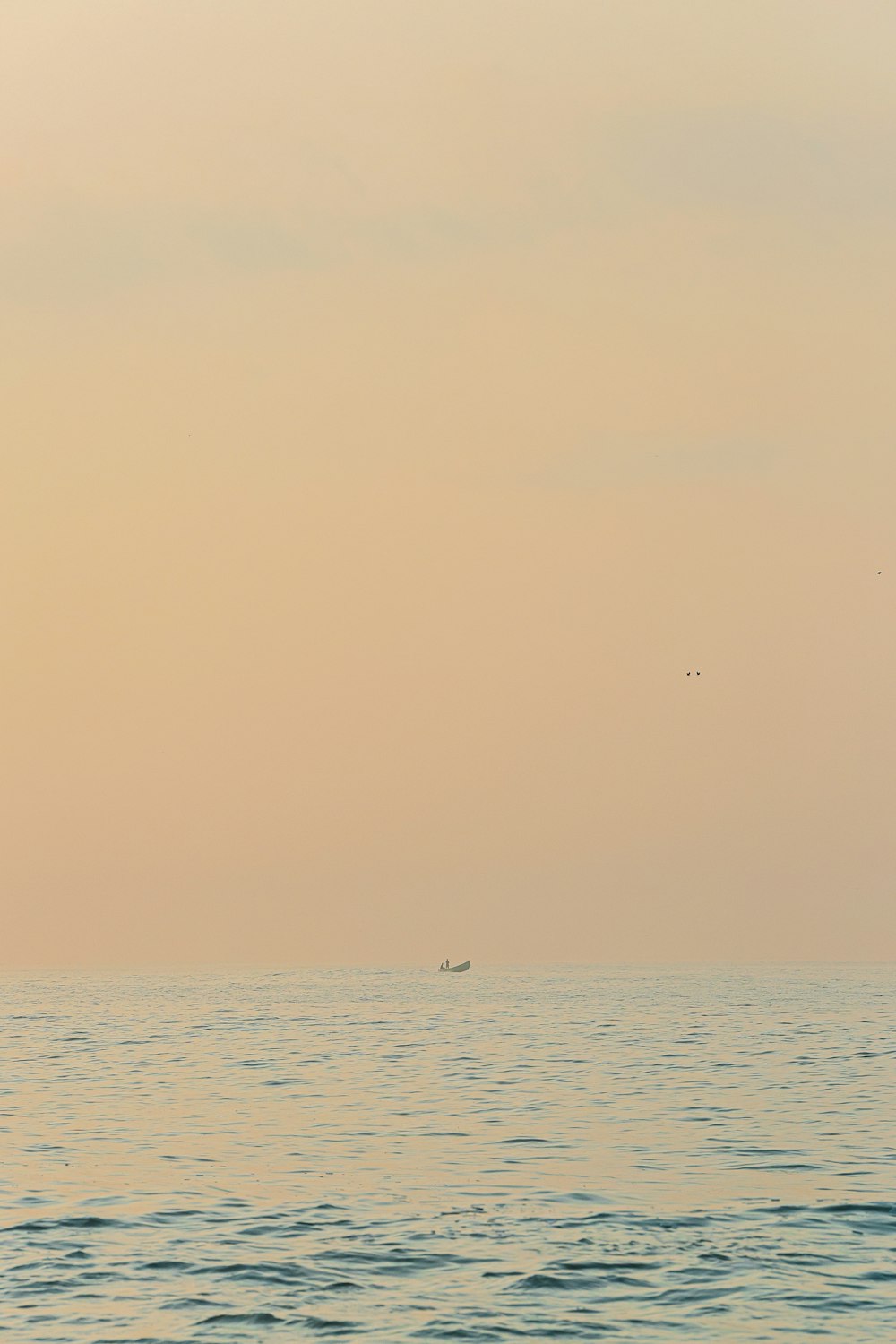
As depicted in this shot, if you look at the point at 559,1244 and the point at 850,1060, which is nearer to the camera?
the point at 559,1244

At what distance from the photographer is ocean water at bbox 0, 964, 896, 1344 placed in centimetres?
2189

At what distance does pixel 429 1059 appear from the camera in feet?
211

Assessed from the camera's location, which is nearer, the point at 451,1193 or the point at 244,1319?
the point at 244,1319

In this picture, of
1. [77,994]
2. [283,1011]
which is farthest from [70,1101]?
[77,994]

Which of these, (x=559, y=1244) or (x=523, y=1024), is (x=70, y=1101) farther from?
(x=523, y=1024)

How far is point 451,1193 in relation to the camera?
30.5 metres

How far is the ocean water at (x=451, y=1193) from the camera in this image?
21.9m

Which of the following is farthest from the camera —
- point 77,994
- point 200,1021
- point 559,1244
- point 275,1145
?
point 77,994

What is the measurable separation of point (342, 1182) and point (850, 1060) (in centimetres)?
3329

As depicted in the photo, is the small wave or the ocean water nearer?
the small wave

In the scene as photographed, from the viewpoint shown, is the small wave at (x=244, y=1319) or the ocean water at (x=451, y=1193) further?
the ocean water at (x=451, y=1193)

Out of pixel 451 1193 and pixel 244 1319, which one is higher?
pixel 451 1193

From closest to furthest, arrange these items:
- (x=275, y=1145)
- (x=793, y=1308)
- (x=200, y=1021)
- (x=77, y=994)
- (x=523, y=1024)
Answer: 1. (x=793, y=1308)
2. (x=275, y=1145)
3. (x=523, y=1024)
4. (x=200, y=1021)
5. (x=77, y=994)

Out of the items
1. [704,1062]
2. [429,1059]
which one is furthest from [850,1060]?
[429,1059]
